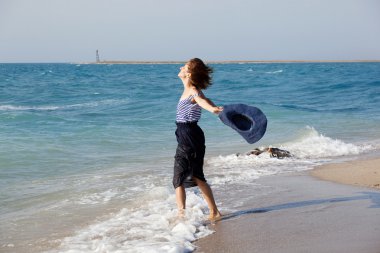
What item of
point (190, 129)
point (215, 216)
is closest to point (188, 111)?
point (190, 129)

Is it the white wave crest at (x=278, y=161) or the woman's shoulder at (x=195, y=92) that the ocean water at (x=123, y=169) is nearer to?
Answer: the white wave crest at (x=278, y=161)

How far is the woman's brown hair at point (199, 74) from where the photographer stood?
493 cm

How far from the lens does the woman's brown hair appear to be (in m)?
4.93

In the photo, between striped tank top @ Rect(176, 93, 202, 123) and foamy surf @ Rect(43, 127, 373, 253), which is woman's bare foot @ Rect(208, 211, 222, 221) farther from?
striped tank top @ Rect(176, 93, 202, 123)

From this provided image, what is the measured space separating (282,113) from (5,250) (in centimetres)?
1570

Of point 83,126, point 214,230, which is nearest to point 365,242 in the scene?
point 214,230

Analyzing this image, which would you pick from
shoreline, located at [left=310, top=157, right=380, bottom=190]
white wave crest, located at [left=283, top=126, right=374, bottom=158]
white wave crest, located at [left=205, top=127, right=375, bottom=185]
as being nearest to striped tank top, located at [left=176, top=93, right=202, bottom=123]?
white wave crest, located at [left=205, top=127, right=375, bottom=185]

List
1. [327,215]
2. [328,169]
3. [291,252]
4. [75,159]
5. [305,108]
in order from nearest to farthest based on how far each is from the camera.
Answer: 1. [291,252]
2. [327,215]
3. [328,169]
4. [75,159]
5. [305,108]

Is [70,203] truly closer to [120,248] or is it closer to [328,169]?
[120,248]

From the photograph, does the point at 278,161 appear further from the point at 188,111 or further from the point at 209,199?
the point at 188,111

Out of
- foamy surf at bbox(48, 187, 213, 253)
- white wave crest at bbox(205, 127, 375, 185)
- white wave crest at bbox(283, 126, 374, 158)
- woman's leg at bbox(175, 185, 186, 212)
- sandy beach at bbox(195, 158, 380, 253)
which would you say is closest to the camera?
sandy beach at bbox(195, 158, 380, 253)

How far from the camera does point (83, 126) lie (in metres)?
15.0

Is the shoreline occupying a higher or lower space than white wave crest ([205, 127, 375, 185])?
higher

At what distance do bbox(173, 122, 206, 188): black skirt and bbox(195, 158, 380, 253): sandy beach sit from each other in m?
0.54
